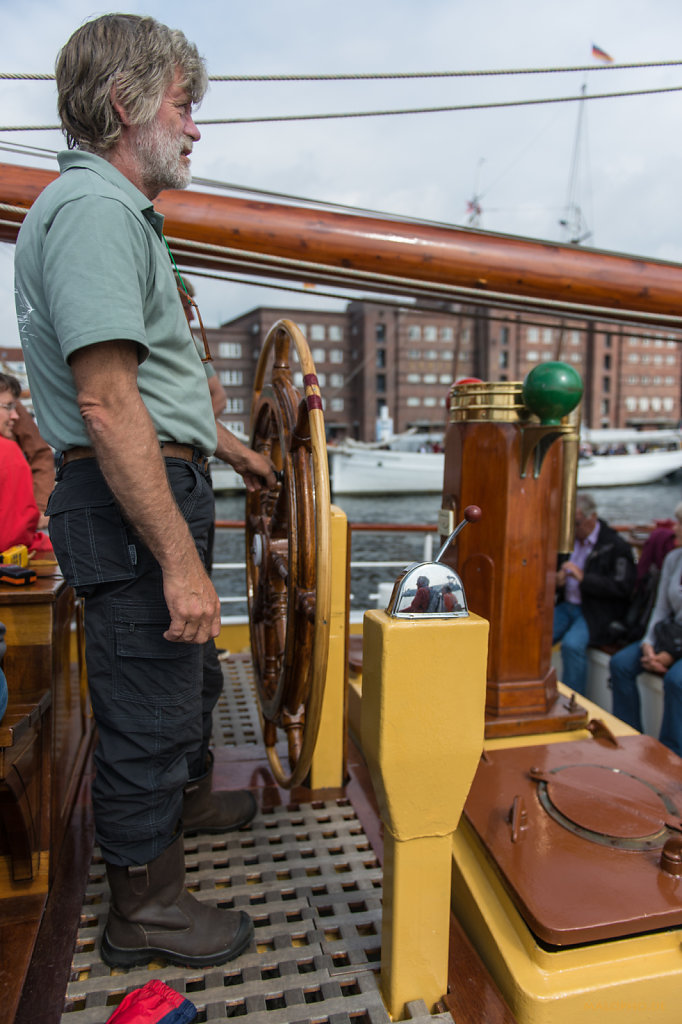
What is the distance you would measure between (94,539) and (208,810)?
103cm

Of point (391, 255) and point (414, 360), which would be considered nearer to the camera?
point (391, 255)

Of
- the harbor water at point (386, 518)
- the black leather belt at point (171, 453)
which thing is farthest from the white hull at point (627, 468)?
the black leather belt at point (171, 453)

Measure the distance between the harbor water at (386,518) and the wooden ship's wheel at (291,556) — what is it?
7940 mm

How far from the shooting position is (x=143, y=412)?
3.74ft

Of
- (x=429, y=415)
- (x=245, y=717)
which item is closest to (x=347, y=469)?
(x=429, y=415)

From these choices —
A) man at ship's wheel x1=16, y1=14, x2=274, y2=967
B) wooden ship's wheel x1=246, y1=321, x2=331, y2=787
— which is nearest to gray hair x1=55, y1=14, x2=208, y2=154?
man at ship's wheel x1=16, y1=14, x2=274, y2=967

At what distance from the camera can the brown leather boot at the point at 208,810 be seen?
6.26 feet

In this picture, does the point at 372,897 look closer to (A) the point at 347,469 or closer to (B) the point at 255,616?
(B) the point at 255,616

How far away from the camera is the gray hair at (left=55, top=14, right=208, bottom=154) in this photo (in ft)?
3.93

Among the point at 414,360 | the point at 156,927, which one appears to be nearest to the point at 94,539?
the point at 156,927

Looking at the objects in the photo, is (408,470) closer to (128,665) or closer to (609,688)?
(609,688)

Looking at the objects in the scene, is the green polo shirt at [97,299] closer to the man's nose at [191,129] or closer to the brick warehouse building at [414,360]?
the man's nose at [191,129]

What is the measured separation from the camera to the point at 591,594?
3.56 m

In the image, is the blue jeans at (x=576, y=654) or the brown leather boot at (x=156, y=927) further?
the blue jeans at (x=576, y=654)
